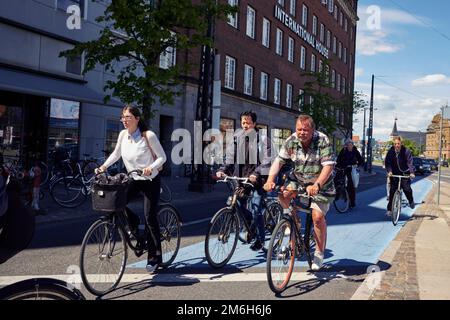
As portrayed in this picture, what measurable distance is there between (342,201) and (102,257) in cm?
823

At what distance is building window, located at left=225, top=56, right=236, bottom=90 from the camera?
1055 inches

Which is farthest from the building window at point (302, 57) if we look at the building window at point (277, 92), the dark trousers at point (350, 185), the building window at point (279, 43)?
the dark trousers at point (350, 185)

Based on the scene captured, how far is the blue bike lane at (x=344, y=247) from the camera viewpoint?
592 centimetres

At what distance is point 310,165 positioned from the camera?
5258 millimetres

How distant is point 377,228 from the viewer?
9289 mm

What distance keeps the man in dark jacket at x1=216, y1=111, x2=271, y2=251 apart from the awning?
26.0 feet

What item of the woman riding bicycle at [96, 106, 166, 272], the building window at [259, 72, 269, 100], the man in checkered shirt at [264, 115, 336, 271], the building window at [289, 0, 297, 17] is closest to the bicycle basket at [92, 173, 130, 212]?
the woman riding bicycle at [96, 106, 166, 272]

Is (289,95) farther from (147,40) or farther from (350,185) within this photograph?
(147,40)

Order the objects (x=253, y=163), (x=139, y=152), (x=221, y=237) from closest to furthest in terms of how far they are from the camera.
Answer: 1. (x=139, y=152)
2. (x=221, y=237)
3. (x=253, y=163)

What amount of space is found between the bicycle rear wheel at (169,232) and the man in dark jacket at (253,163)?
868mm

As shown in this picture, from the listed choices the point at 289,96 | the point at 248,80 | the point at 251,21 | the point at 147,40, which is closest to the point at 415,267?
the point at 147,40

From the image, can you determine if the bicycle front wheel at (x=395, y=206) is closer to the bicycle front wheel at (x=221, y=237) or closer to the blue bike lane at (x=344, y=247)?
the blue bike lane at (x=344, y=247)

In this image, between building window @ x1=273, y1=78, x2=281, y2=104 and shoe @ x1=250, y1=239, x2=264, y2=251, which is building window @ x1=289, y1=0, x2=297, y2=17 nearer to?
building window @ x1=273, y1=78, x2=281, y2=104
